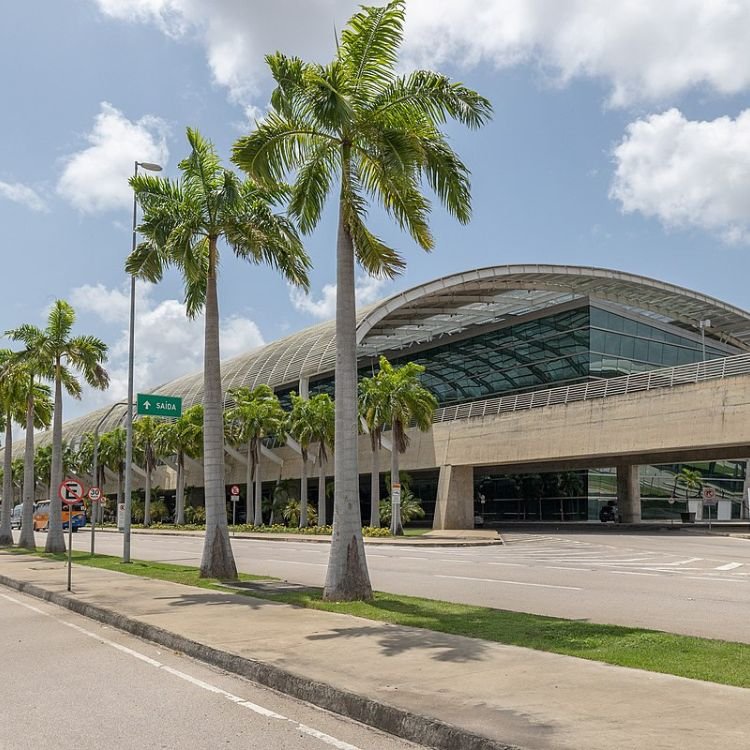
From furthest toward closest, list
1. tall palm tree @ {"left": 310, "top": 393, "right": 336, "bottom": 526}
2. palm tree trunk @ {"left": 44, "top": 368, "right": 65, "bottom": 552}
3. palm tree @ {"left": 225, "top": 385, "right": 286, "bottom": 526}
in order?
palm tree @ {"left": 225, "top": 385, "right": 286, "bottom": 526} < tall palm tree @ {"left": 310, "top": 393, "right": 336, "bottom": 526} < palm tree trunk @ {"left": 44, "top": 368, "right": 65, "bottom": 552}

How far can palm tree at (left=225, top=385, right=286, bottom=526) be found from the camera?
59.7 m

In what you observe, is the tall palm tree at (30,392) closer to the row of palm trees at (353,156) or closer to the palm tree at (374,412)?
the palm tree at (374,412)

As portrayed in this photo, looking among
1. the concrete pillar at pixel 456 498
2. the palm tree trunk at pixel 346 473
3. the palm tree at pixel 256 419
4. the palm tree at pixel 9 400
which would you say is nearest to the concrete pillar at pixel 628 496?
the concrete pillar at pixel 456 498

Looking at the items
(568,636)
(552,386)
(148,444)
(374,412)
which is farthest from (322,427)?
(568,636)

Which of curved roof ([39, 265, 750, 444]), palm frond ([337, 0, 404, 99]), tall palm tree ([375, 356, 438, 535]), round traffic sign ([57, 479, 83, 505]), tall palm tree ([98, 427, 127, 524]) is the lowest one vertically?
round traffic sign ([57, 479, 83, 505])

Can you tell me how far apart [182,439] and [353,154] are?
57.8 meters

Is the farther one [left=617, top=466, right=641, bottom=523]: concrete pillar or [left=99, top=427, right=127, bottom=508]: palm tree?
[left=99, top=427, right=127, bottom=508]: palm tree

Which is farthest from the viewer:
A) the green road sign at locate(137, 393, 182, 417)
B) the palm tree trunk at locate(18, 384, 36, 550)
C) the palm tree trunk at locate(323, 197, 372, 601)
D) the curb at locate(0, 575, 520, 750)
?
the palm tree trunk at locate(18, 384, 36, 550)

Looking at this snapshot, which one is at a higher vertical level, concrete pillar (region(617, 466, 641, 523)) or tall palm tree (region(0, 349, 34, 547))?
tall palm tree (region(0, 349, 34, 547))

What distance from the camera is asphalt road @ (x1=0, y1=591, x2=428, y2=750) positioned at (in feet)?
20.8

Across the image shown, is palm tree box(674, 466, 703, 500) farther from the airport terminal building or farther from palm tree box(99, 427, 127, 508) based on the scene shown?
palm tree box(99, 427, 127, 508)

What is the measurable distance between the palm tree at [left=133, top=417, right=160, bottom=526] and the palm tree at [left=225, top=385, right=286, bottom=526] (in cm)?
1471

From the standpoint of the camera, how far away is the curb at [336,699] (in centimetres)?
602

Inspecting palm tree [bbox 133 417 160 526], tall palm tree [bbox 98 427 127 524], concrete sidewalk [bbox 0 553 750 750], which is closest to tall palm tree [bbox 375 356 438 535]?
concrete sidewalk [bbox 0 553 750 750]
